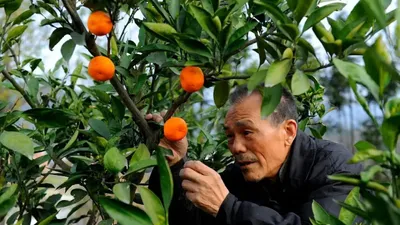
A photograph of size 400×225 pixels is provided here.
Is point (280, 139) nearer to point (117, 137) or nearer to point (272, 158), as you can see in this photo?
point (272, 158)

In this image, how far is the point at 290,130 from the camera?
1974 millimetres

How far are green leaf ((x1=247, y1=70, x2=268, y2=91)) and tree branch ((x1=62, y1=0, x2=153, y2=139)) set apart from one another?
1.21 ft

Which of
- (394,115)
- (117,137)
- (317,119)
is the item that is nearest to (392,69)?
(394,115)

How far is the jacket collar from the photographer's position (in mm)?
1890

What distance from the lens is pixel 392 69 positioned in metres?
0.72

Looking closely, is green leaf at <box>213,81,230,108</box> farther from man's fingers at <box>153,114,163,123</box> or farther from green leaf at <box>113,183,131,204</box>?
green leaf at <box>113,183,131,204</box>

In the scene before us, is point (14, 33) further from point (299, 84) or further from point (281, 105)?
point (299, 84)

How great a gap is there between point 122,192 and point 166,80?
2.39 ft

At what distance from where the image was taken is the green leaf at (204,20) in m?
1.21

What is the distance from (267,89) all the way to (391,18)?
226 mm

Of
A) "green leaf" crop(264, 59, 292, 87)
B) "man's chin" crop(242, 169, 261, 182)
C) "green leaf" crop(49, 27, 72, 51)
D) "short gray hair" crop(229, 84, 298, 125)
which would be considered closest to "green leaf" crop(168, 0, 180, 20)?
"green leaf" crop(49, 27, 72, 51)

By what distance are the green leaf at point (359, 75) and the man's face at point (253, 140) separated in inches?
38.2

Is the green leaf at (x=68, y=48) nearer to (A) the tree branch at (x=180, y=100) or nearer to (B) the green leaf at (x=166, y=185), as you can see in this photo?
(A) the tree branch at (x=180, y=100)

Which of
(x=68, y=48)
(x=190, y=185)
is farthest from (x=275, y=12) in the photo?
(x=190, y=185)
